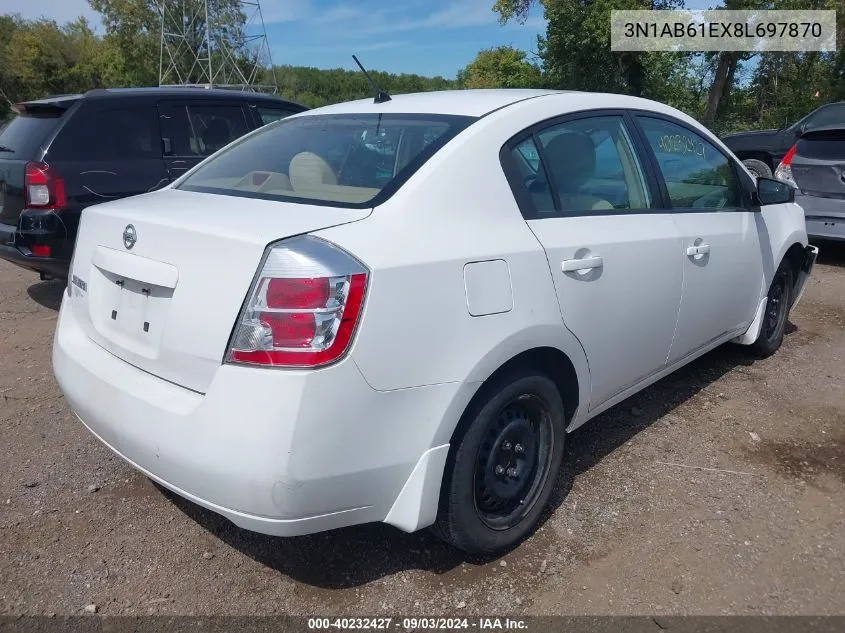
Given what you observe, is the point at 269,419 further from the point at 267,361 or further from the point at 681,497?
the point at 681,497

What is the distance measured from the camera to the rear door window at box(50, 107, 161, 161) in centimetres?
519

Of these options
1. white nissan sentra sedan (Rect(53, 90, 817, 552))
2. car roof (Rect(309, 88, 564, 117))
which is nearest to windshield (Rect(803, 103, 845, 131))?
white nissan sentra sedan (Rect(53, 90, 817, 552))

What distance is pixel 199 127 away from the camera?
6062mm

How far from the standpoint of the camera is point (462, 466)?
2.25 metres

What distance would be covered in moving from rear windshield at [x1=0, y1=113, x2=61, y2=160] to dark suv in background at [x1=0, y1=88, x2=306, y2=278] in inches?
0.4

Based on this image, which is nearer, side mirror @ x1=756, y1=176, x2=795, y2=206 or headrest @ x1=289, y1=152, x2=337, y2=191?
headrest @ x1=289, y1=152, x2=337, y2=191

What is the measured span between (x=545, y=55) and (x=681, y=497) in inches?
803

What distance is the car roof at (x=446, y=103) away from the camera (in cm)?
269

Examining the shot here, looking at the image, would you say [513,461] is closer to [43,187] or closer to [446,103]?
[446,103]

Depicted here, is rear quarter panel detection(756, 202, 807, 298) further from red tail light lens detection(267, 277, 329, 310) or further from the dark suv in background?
the dark suv in background

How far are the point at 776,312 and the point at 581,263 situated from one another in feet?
8.75

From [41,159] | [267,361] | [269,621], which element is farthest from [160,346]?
[41,159]

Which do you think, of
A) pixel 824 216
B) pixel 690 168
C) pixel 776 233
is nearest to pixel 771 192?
pixel 776 233

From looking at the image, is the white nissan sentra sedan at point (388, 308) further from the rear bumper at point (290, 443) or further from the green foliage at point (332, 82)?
the green foliage at point (332, 82)
